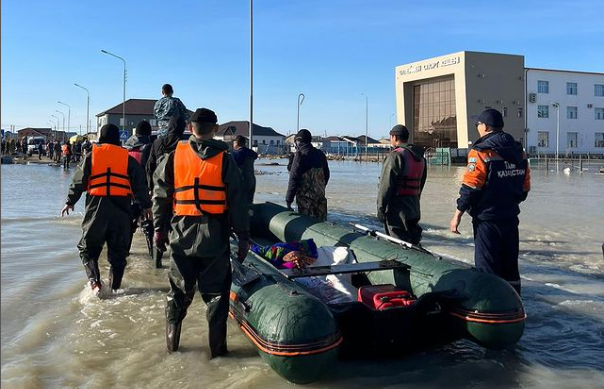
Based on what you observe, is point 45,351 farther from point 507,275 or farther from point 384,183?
point 507,275

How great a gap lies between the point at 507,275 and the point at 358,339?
157 centimetres

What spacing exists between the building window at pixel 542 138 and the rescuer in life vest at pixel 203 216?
58250 millimetres

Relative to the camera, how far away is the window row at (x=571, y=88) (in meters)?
55.8

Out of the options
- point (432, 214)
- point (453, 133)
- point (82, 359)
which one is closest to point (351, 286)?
point (82, 359)

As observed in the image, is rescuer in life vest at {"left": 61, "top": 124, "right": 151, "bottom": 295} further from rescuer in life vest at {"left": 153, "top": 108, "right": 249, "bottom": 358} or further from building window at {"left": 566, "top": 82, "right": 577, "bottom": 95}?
building window at {"left": 566, "top": 82, "right": 577, "bottom": 95}

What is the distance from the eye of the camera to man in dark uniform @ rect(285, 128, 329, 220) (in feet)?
24.9

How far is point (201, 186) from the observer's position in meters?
3.71

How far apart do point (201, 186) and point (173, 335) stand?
3.79 ft

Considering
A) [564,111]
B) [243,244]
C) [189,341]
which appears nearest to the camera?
[243,244]

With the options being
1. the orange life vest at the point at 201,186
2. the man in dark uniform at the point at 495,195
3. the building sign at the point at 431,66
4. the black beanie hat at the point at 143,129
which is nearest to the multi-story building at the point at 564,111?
the building sign at the point at 431,66

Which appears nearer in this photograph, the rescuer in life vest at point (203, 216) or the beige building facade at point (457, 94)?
the rescuer in life vest at point (203, 216)

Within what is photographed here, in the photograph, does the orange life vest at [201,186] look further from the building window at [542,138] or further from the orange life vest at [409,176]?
the building window at [542,138]

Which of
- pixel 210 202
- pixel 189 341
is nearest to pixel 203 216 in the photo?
pixel 210 202

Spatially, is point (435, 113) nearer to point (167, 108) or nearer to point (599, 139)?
point (599, 139)
